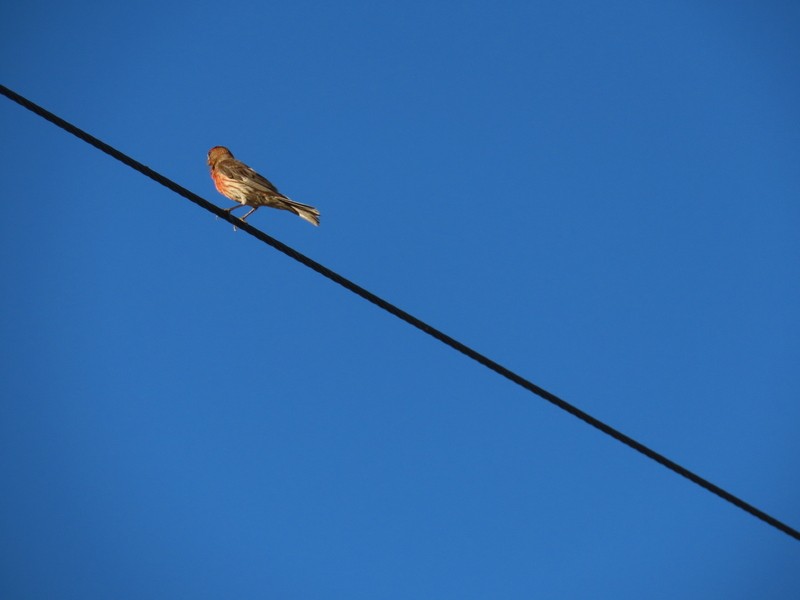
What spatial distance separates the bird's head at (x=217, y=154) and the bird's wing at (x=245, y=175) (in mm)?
324

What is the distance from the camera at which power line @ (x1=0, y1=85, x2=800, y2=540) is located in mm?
3893

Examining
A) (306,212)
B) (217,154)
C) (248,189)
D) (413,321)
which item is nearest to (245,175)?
(248,189)

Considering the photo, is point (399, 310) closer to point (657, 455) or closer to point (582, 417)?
point (582, 417)

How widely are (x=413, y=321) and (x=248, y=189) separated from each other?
18.4 feet

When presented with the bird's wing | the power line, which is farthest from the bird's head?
the power line

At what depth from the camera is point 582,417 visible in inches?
156

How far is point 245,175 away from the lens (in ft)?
31.3

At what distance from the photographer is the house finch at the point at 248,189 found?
27.5 feet

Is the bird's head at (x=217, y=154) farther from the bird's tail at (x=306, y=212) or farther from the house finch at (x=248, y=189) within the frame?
the bird's tail at (x=306, y=212)

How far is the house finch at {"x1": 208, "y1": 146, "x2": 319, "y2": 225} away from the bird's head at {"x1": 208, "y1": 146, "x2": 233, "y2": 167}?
2 centimetres

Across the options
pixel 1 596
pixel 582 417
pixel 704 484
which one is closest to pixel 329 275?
pixel 582 417

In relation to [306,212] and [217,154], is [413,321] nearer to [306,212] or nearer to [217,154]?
[306,212]

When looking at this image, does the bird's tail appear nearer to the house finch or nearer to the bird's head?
the house finch

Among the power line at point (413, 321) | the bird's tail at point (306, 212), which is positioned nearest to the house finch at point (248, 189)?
the bird's tail at point (306, 212)
